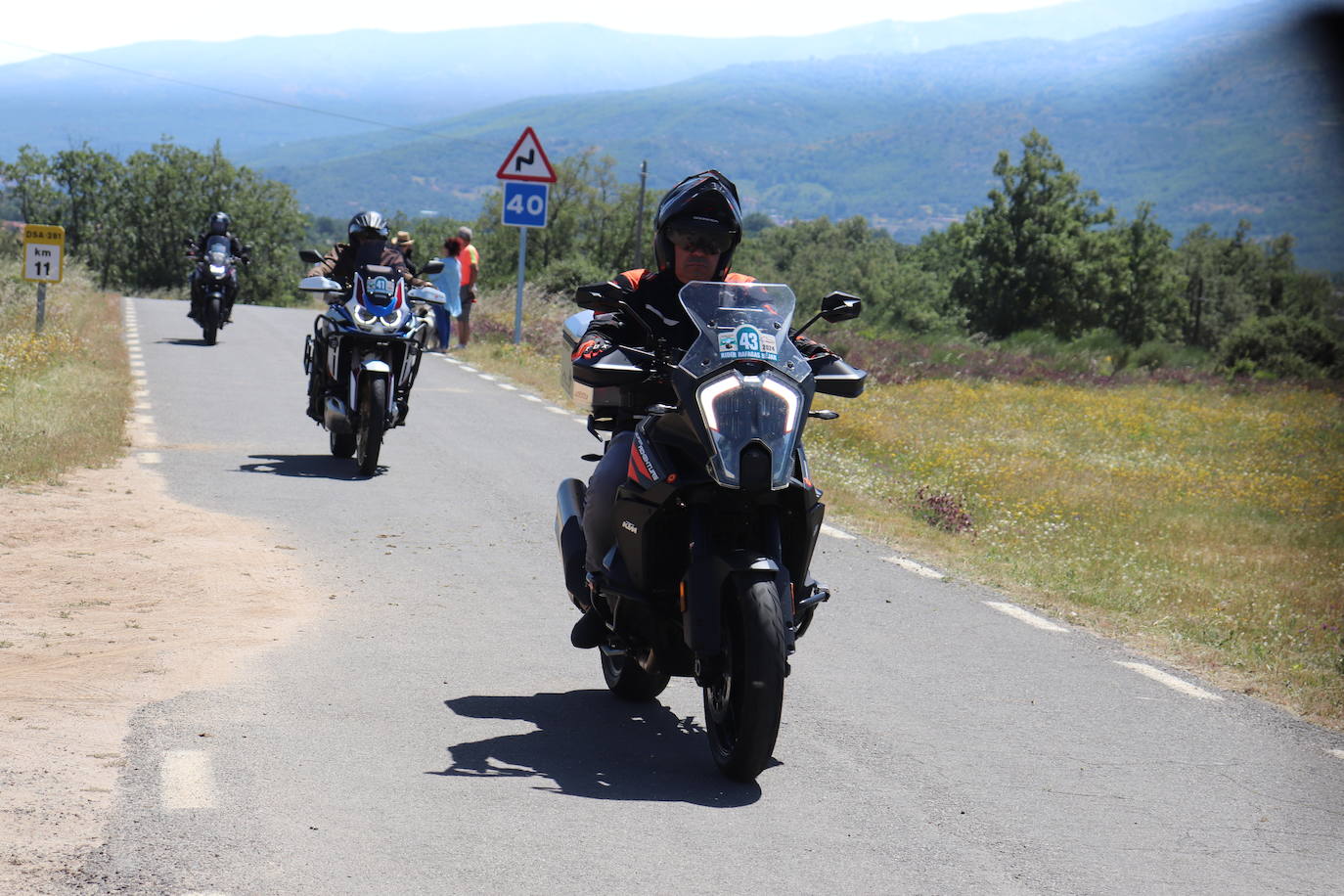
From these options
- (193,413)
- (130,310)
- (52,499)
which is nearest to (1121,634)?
(52,499)

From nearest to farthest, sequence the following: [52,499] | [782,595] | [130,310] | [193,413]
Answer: [782,595] → [52,499] → [193,413] → [130,310]

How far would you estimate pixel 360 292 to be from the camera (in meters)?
12.0

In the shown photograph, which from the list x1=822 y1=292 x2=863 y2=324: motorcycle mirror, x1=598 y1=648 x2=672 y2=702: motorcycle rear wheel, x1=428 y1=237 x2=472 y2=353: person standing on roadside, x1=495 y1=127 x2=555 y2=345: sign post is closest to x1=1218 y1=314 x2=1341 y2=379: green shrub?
x1=495 y1=127 x2=555 y2=345: sign post

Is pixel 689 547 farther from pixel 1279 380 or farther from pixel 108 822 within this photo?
pixel 1279 380

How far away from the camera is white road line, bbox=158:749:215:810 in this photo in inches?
173

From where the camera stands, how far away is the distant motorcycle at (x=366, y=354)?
11.7 meters

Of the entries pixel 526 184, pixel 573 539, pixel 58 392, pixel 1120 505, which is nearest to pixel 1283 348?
pixel 526 184

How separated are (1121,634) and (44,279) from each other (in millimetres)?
15558

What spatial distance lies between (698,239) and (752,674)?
1763 millimetres

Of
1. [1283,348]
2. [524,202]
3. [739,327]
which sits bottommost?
[1283,348]

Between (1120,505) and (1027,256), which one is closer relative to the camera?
(1120,505)

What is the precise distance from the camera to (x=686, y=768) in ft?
16.8

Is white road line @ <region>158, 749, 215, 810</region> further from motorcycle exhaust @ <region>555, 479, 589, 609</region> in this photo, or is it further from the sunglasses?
the sunglasses

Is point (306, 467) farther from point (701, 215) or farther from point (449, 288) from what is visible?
point (449, 288)
